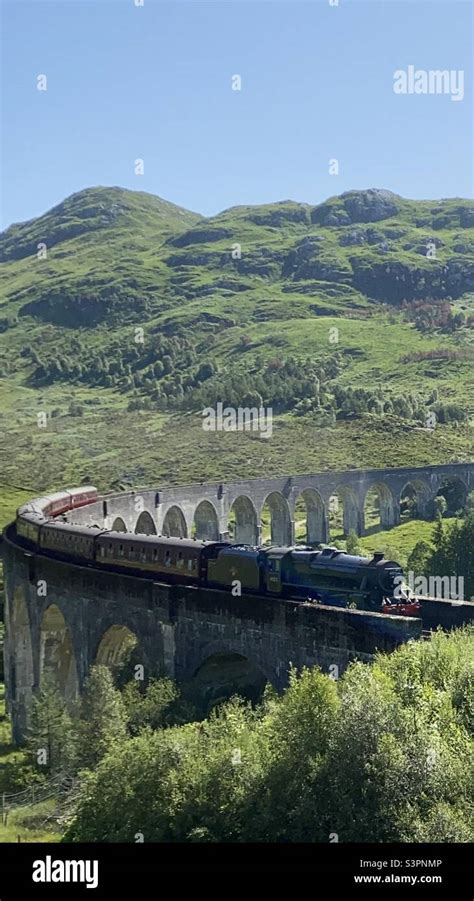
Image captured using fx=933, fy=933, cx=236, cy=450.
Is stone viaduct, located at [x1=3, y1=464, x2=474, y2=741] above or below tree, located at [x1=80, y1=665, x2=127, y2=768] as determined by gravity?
above

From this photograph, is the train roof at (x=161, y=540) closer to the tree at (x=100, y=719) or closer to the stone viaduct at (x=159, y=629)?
the stone viaduct at (x=159, y=629)

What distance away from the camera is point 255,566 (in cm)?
3328

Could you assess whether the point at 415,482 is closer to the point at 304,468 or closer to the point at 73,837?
the point at 304,468

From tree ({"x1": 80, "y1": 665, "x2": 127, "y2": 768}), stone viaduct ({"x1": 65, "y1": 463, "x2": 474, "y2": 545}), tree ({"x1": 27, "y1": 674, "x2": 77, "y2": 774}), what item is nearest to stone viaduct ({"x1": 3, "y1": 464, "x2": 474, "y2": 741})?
tree ({"x1": 80, "y1": 665, "x2": 127, "y2": 768})

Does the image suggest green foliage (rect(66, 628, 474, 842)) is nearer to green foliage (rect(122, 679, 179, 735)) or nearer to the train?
the train

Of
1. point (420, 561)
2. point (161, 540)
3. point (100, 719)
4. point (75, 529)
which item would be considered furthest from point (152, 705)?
point (420, 561)

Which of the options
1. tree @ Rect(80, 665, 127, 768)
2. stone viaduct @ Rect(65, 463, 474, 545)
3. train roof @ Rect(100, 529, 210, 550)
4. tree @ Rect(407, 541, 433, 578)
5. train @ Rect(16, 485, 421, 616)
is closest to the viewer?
train @ Rect(16, 485, 421, 616)

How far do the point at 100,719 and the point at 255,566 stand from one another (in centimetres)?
769

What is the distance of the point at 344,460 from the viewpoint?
11988cm

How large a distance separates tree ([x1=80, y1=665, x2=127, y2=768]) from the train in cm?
535

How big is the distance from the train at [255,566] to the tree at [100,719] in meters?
5.35

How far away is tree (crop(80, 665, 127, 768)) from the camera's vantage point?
31.7 m

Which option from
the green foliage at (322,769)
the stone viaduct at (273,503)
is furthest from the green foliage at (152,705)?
the stone viaduct at (273,503)

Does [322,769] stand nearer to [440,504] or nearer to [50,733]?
[50,733]
